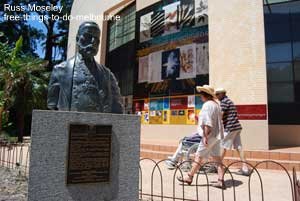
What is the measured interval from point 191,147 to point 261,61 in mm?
4694

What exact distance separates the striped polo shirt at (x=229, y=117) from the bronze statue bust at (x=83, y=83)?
3.26 meters

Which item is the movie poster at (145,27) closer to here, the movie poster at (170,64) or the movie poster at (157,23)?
the movie poster at (157,23)

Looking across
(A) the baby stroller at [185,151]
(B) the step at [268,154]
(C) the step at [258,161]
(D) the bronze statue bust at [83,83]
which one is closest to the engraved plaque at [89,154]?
(D) the bronze statue bust at [83,83]

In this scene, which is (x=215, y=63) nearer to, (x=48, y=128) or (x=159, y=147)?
(x=159, y=147)

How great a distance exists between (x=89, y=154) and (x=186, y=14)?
37.6 ft

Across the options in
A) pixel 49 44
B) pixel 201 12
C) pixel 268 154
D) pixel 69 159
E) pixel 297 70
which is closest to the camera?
pixel 69 159

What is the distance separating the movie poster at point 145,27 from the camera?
1570 cm

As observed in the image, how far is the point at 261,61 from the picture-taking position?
1042cm

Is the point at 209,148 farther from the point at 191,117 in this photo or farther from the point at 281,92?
the point at 281,92

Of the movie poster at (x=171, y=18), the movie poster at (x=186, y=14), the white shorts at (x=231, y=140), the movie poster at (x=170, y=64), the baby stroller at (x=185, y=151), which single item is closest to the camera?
the white shorts at (x=231, y=140)

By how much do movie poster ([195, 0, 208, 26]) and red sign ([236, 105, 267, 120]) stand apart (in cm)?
441

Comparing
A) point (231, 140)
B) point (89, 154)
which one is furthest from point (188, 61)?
point (89, 154)

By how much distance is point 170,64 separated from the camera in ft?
46.9

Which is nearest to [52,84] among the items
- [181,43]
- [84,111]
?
[84,111]
